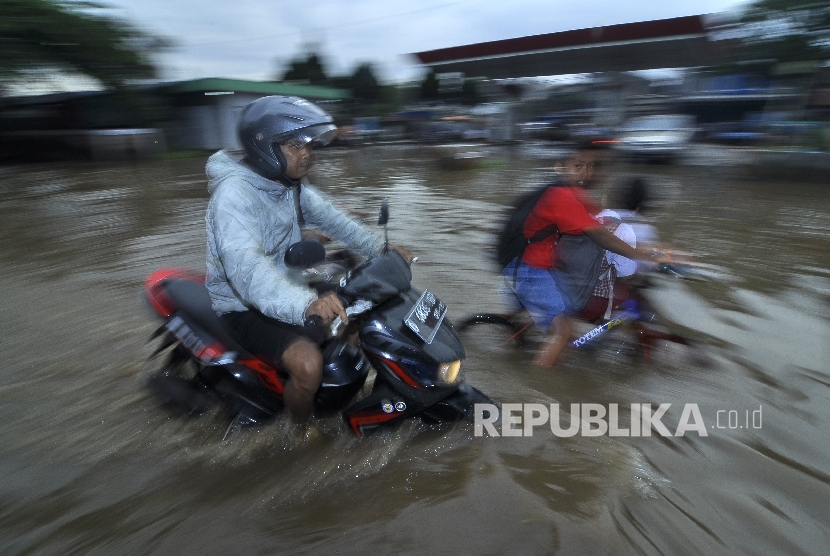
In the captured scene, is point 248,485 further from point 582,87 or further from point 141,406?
point 582,87

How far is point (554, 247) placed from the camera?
11.8 ft

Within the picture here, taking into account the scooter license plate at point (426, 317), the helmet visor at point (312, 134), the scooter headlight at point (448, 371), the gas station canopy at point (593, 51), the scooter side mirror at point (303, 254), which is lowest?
the scooter headlight at point (448, 371)

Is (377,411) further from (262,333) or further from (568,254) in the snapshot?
(568,254)

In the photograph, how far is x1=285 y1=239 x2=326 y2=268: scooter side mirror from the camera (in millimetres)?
2381

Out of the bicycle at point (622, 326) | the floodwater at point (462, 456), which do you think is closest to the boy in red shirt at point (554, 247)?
the bicycle at point (622, 326)

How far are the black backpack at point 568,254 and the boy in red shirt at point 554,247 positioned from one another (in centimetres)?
3

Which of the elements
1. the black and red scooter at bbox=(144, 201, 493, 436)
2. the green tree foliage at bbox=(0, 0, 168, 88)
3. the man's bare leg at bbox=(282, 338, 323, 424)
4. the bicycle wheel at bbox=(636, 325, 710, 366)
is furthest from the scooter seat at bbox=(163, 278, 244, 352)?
the green tree foliage at bbox=(0, 0, 168, 88)

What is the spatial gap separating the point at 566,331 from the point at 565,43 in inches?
1033

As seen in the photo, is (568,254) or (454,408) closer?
(454,408)

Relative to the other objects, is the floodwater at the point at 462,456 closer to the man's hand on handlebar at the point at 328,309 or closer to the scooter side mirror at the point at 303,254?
the man's hand on handlebar at the point at 328,309

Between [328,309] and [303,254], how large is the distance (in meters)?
0.25

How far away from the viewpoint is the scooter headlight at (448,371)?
103 inches

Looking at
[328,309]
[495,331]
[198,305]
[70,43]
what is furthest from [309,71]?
[328,309]

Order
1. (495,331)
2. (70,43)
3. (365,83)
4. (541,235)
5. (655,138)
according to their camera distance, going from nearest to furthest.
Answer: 1. (541,235)
2. (495,331)
3. (655,138)
4. (70,43)
5. (365,83)
